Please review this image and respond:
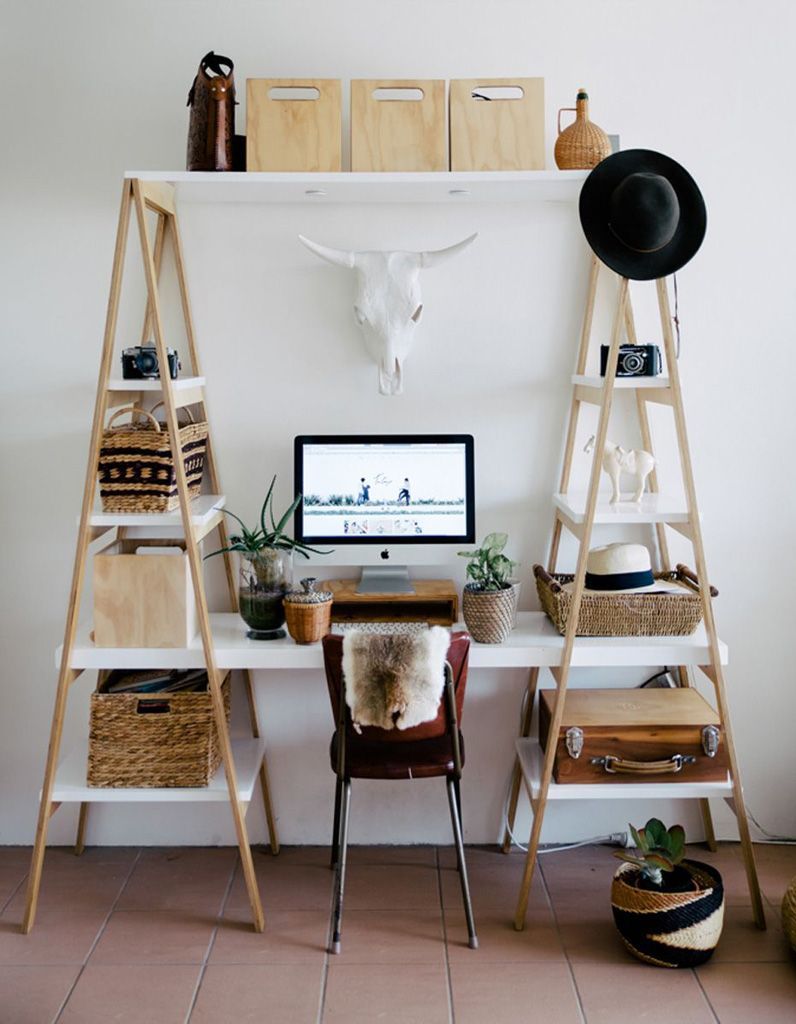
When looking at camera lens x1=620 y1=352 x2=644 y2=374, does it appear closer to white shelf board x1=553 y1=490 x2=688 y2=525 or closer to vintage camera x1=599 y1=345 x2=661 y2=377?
vintage camera x1=599 y1=345 x2=661 y2=377

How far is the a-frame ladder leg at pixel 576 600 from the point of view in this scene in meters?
2.65

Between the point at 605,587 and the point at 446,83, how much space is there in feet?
4.59

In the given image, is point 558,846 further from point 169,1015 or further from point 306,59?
point 306,59

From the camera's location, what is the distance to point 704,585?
107 inches

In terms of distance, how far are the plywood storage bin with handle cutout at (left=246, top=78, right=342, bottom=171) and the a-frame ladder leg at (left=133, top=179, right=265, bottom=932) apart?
12.1 inches

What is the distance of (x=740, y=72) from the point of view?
3.00 m

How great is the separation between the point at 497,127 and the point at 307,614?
4.34 feet

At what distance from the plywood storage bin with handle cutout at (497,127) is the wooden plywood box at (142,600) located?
49.3 inches

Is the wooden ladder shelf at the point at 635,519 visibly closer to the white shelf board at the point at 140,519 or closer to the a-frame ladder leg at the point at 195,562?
the a-frame ladder leg at the point at 195,562

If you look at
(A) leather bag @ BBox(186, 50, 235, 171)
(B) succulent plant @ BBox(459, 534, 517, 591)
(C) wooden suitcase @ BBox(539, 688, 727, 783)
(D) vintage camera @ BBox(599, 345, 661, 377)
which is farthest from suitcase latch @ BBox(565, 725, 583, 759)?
(A) leather bag @ BBox(186, 50, 235, 171)

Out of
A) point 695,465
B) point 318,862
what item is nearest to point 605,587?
point 695,465

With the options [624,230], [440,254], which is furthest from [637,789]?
[440,254]

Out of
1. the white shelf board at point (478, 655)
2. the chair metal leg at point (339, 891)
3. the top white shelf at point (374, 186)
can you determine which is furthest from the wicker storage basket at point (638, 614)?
the top white shelf at point (374, 186)

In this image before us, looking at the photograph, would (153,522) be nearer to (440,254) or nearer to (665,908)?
(440,254)
